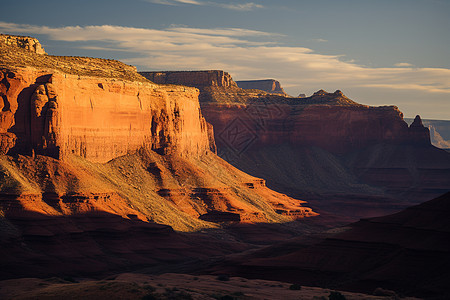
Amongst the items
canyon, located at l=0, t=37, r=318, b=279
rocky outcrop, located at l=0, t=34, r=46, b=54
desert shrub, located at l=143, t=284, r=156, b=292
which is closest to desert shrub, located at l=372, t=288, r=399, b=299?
desert shrub, located at l=143, t=284, r=156, b=292

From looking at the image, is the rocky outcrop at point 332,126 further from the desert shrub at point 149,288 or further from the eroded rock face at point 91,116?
the desert shrub at point 149,288

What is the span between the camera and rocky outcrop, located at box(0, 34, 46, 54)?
11325cm

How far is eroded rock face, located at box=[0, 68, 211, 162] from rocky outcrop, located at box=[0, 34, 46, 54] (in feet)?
49.6

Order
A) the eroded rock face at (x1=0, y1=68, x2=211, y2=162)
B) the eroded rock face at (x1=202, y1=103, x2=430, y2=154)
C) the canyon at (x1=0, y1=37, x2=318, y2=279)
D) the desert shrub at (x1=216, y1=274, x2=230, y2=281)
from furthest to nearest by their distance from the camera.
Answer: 1. the eroded rock face at (x1=202, y1=103, x2=430, y2=154)
2. the eroded rock face at (x1=0, y1=68, x2=211, y2=162)
3. the canyon at (x1=0, y1=37, x2=318, y2=279)
4. the desert shrub at (x1=216, y1=274, x2=230, y2=281)

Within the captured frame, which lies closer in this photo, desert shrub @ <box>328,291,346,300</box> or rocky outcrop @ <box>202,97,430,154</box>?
desert shrub @ <box>328,291,346,300</box>

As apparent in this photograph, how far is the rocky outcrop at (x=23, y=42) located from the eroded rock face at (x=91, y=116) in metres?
15.1

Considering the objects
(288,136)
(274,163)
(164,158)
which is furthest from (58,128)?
(288,136)

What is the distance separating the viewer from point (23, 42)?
11419 centimetres

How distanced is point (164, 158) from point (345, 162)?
85188 millimetres

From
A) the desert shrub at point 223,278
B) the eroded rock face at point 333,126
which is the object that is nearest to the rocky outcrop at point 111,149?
the desert shrub at point 223,278

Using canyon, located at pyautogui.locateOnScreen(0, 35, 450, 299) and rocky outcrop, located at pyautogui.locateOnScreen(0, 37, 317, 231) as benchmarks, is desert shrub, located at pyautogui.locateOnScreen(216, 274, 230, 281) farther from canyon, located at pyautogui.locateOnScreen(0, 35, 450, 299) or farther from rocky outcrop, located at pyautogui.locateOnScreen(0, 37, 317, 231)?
rocky outcrop, located at pyautogui.locateOnScreen(0, 37, 317, 231)

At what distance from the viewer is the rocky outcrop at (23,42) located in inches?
4459

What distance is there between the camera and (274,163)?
18212cm

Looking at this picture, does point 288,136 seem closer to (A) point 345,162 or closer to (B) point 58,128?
(A) point 345,162
